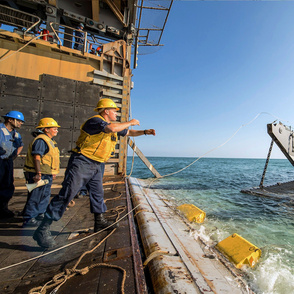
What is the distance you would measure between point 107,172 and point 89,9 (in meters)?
10.1

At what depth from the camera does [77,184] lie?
2.39 meters

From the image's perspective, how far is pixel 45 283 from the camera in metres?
1.68

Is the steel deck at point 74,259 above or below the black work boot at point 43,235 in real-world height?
below

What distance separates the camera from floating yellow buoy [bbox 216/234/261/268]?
253cm

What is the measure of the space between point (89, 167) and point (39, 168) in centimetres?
114

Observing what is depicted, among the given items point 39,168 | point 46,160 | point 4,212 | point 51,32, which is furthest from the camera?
point 51,32

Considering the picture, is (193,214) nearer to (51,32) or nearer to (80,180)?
(80,180)

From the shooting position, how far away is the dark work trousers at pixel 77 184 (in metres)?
2.30

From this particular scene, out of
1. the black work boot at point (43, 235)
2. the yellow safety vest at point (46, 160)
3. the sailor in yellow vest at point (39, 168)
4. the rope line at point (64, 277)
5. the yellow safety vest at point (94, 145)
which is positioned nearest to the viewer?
the rope line at point (64, 277)

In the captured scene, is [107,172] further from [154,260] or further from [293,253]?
[293,253]

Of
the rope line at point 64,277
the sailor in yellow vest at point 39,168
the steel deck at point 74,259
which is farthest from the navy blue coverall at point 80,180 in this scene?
the sailor in yellow vest at point 39,168

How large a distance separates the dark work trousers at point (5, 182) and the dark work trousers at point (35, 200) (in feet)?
2.92

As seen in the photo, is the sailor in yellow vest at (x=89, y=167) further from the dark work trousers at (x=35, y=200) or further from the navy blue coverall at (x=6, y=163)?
the navy blue coverall at (x=6, y=163)

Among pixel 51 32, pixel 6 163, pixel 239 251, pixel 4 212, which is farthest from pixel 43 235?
pixel 51 32
